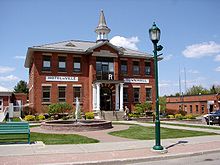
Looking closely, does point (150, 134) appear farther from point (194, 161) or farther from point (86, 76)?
point (86, 76)

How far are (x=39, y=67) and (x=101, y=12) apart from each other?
48.8 feet

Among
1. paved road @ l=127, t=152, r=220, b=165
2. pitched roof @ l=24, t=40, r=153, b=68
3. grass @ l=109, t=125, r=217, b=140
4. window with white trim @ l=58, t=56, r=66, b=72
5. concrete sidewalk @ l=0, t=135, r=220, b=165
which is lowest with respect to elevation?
paved road @ l=127, t=152, r=220, b=165

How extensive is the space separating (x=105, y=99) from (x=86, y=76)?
4202mm

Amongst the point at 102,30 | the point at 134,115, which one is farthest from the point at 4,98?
the point at 134,115

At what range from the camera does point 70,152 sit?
→ 10.6 meters

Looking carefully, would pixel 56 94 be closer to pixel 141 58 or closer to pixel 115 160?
pixel 141 58

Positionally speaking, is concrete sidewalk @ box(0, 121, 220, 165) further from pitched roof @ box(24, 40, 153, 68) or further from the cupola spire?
the cupola spire

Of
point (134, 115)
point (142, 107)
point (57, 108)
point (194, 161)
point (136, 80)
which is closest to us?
point (194, 161)

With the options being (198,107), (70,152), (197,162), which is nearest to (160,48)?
(197,162)

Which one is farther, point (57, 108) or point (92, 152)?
point (57, 108)

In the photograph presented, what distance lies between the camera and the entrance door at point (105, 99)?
3844cm

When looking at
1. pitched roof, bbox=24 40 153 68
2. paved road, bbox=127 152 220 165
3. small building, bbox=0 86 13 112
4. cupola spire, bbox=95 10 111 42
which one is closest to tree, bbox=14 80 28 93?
small building, bbox=0 86 13 112

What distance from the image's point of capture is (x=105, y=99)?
127ft

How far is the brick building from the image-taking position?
3578 cm
